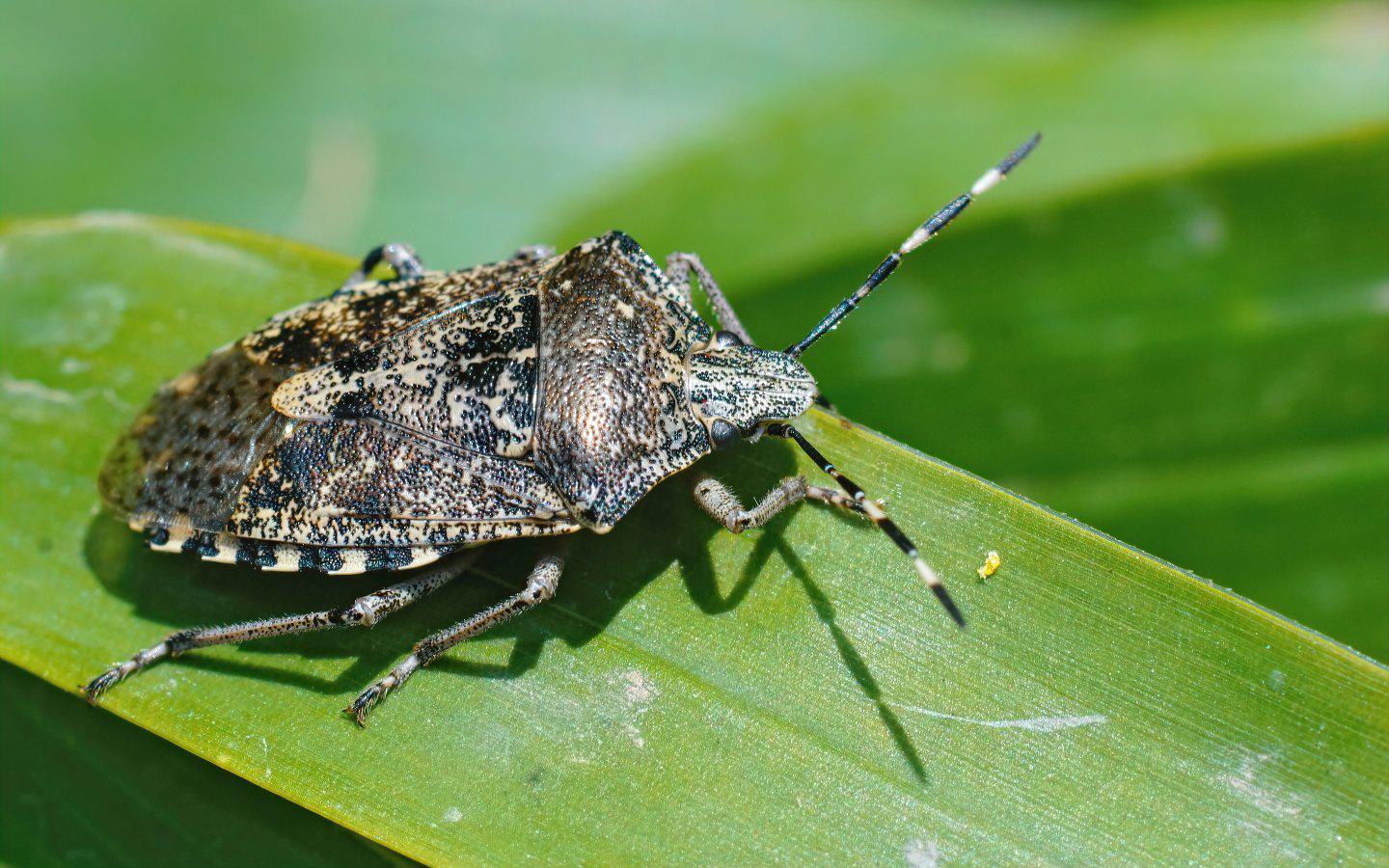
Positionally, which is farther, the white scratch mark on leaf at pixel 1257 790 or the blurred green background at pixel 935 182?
the blurred green background at pixel 935 182

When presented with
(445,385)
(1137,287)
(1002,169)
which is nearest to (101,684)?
(445,385)

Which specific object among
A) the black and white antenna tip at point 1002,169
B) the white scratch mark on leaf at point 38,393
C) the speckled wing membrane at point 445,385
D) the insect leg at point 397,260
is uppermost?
the white scratch mark on leaf at point 38,393

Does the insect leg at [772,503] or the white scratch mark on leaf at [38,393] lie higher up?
the white scratch mark on leaf at [38,393]

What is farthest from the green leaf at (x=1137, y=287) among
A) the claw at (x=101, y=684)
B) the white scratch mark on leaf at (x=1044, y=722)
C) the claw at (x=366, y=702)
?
the claw at (x=101, y=684)

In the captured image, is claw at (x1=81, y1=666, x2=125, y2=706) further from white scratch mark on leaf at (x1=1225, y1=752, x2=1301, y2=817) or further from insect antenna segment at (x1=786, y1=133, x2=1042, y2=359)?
white scratch mark on leaf at (x1=1225, y1=752, x2=1301, y2=817)

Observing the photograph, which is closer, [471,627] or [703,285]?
[471,627]

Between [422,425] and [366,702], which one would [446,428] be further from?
[366,702]

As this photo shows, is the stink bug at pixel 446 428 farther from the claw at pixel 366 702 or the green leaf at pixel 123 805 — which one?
the green leaf at pixel 123 805

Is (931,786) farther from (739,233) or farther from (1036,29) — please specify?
(1036,29)
